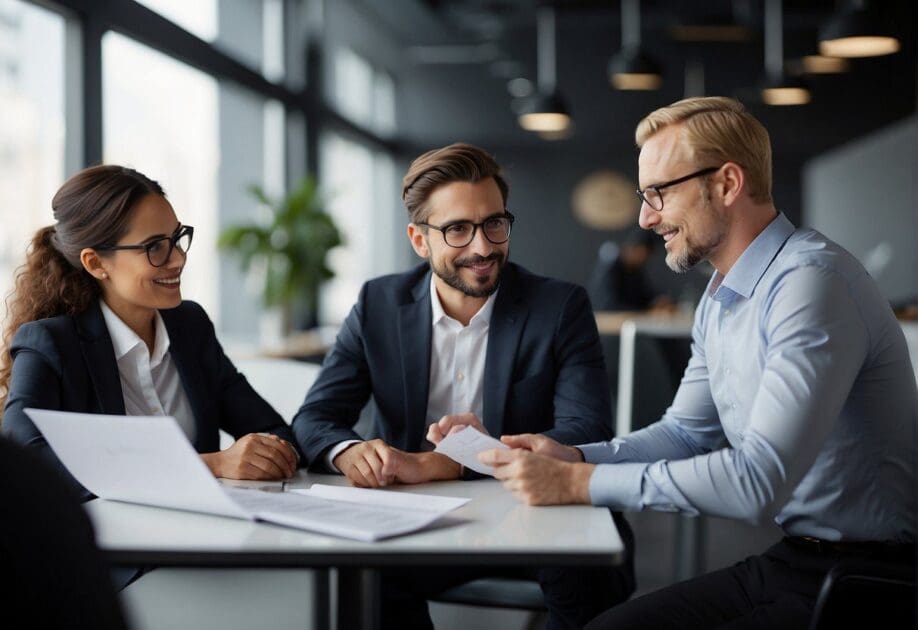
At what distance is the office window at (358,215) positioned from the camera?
9.39 m

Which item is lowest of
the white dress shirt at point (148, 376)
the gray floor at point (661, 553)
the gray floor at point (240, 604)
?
the gray floor at point (661, 553)

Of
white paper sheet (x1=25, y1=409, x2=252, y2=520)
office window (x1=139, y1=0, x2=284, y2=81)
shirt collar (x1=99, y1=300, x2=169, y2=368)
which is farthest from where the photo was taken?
office window (x1=139, y1=0, x2=284, y2=81)

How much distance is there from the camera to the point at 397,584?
221cm

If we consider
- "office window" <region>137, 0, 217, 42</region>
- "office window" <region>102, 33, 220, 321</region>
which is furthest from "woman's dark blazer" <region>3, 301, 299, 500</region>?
"office window" <region>137, 0, 217, 42</region>

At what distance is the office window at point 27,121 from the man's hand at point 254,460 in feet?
9.10

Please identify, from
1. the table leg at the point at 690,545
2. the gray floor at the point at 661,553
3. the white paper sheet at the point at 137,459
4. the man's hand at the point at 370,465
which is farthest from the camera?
the table leg at the point at 690,545

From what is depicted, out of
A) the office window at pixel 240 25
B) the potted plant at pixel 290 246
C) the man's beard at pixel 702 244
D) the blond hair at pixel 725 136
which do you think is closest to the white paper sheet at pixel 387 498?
the man's beard at pixel 702 244

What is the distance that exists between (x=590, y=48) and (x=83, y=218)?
10.4m

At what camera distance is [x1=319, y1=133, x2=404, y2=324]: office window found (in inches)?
370

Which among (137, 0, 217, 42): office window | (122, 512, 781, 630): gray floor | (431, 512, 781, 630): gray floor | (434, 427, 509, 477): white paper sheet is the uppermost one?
(137, 0, 217, 42): office window

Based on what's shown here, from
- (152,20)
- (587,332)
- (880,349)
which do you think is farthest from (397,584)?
(152,20)

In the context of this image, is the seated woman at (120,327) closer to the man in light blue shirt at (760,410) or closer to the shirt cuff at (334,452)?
the shirt cuff at (334,452)

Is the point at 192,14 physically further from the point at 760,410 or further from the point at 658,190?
the point at 760,410

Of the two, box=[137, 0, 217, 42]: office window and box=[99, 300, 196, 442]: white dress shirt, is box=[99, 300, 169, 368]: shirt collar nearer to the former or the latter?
box=[99, 300, 196, 442]: white dress shirt
